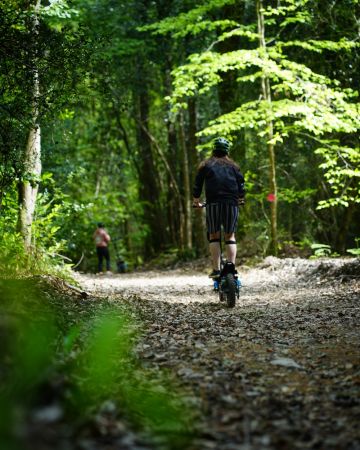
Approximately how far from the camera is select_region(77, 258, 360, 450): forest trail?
2684 mm

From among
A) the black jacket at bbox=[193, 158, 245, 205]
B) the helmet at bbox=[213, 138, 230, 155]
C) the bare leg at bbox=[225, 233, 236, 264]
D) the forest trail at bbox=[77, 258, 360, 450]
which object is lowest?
the forest trail at bbox=[77, 258, 360, 450]

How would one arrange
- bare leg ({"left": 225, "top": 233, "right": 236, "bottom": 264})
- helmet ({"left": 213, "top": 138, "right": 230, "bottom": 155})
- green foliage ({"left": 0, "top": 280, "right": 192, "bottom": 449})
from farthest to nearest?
helmet ({"left": 213, "top": 138, "right": 230, "bottom": 155}), bare leg ({"left": 225, "top": 233, "right": 236, "bottom": 264}), green foliage ({"left": 0, "top": 280, "right": 192, "bottom": 449})

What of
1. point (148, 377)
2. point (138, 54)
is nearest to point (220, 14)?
point (138, 54)

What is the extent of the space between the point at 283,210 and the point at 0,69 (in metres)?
14.3

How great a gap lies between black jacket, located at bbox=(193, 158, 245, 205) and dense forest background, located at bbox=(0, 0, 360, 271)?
151 cm

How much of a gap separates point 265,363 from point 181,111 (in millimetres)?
17799

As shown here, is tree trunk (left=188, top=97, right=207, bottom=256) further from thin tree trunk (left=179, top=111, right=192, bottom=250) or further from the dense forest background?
thin tree trunk (left=179, top=111, right=192, bottom=250)

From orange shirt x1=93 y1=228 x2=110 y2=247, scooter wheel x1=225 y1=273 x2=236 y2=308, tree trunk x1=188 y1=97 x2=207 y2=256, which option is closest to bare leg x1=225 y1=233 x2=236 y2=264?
scooter wheel x1=225 y1=273 x2=236 y2=308

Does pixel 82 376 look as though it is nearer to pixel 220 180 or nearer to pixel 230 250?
pixel 230 250

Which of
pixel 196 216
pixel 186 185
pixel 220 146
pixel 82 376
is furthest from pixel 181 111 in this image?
pixel 82 376

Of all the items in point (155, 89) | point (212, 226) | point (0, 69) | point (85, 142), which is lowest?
point (212, 226)

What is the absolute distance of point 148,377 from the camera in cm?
367

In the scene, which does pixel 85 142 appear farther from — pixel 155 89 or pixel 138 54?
pixel 138 54

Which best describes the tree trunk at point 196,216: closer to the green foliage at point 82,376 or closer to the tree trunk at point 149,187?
the tree trunk at point 149,187
